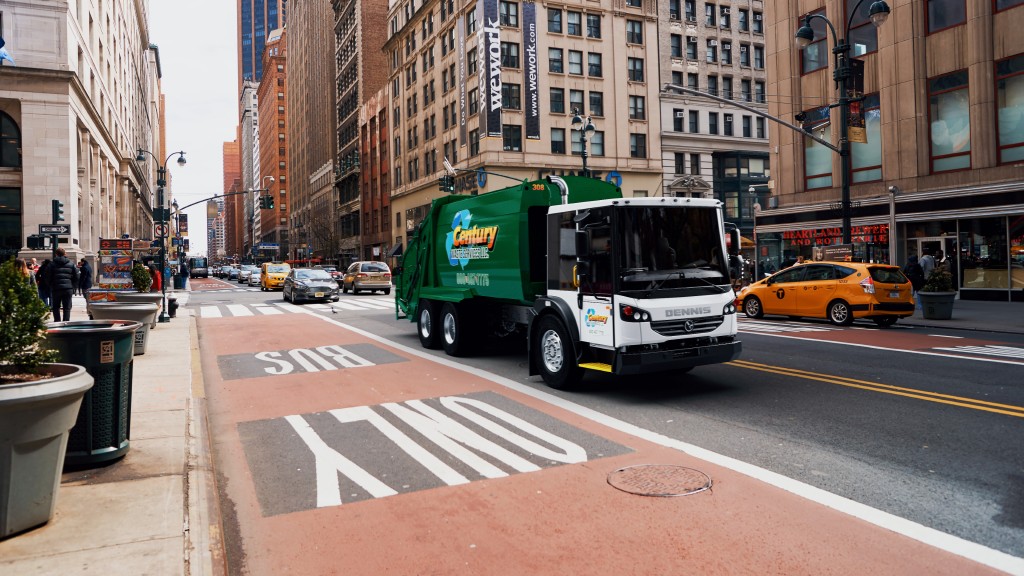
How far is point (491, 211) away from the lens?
11523 millimetres

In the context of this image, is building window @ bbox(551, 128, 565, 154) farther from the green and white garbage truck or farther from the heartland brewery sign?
the green and white garbage truck

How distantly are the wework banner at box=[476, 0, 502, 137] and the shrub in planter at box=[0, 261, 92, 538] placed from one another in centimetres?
4597

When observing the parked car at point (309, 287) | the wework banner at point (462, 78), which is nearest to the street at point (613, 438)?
the parked car at point (309, 287)

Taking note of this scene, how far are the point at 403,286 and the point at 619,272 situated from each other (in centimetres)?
898

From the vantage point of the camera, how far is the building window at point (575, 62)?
173 feet

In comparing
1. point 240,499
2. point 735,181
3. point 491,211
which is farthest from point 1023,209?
point 735,181

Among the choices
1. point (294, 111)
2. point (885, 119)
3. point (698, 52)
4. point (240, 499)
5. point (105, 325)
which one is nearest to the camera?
point (240, 499)

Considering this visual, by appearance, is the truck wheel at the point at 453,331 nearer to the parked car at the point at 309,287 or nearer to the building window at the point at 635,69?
the parked car at the point at 309,287

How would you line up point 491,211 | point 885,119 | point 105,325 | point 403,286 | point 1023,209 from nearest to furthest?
point 105,325
point 491,211
point 403,286
point 1023,209
point 885,119

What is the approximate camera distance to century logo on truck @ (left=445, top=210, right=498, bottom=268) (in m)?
11.5

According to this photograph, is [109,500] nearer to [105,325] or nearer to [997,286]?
[105,325]

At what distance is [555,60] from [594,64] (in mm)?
3461

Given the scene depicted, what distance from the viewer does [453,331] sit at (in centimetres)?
1286

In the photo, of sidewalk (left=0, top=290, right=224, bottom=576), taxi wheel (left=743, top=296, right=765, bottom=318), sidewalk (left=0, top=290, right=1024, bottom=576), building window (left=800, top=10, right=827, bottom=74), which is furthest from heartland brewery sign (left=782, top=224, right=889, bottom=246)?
sidewalk (left=0, top=290, right=224, bottom=576)
